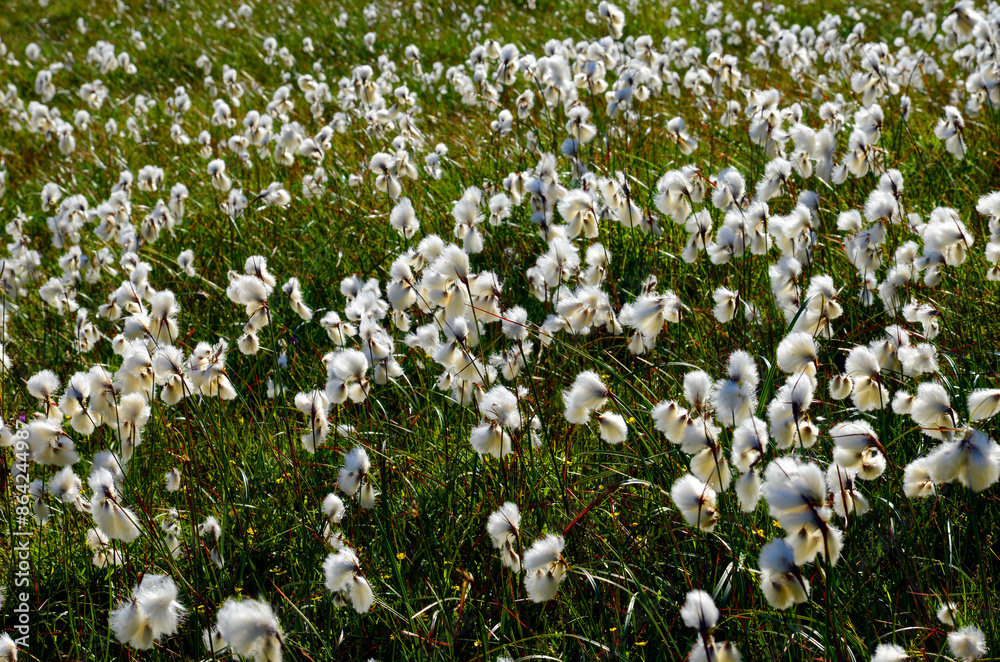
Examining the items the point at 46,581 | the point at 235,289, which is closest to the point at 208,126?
the point at 235,289

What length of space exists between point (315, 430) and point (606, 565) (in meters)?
0.95

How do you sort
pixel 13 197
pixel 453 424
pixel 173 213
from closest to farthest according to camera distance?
1. pixel 453 424
2. pixel 173 213
3. pixel 13 197

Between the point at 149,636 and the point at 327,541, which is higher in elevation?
the point at 327,541

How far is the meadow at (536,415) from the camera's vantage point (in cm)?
167

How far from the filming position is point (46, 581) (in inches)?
90.7

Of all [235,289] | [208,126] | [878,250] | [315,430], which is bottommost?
[315,430]

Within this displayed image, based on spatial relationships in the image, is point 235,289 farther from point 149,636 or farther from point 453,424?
point 149,636

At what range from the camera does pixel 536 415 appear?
2.55 m

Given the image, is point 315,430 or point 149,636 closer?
point 149,636

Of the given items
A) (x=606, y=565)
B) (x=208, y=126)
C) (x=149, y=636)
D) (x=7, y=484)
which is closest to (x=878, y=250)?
(x=606, y=565)

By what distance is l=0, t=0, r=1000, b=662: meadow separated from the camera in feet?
5.47

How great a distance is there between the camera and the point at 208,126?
23.3ft

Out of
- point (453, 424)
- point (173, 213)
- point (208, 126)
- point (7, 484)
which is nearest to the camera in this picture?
point (7, 484)

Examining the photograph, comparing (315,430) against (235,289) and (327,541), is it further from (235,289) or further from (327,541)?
(235,289)
